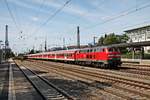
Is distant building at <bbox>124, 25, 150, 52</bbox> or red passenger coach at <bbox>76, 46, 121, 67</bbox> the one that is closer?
red passenger coach at <bbox>76, 46, 121, 67</bbox>

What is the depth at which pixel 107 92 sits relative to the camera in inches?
557

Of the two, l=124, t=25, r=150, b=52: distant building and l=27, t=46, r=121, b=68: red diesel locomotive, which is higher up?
l=124, t=25, r=150, b=52: distant building

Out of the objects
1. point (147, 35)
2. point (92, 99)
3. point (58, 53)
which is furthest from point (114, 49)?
point (147, 35)

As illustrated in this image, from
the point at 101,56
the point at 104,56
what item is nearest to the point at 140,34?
the point at 101,56

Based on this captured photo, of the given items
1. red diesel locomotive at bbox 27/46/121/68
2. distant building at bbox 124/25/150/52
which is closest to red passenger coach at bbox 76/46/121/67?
red diesel locomotive at bbox 27/46/121/68

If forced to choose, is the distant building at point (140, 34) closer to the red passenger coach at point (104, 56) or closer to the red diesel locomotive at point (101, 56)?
the red diesel locomotive at point (101, 56)

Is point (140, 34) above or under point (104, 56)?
above

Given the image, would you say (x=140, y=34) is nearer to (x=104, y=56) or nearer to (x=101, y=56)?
(x=101, y=56)

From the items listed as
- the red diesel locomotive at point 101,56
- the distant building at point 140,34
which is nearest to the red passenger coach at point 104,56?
the red diesel locomotive at point 101,56

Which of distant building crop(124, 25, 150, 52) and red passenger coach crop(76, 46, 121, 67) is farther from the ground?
distant building crop(124, 25, 150, 52)

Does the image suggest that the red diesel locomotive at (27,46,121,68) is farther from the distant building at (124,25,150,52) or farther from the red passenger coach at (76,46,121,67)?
the distant building at (124,25,150,52)

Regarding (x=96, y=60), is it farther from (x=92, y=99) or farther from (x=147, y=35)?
(x=147, y=35)

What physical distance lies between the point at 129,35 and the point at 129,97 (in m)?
103

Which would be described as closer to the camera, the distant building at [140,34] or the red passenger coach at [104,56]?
the red passenger coach at [104,56]
